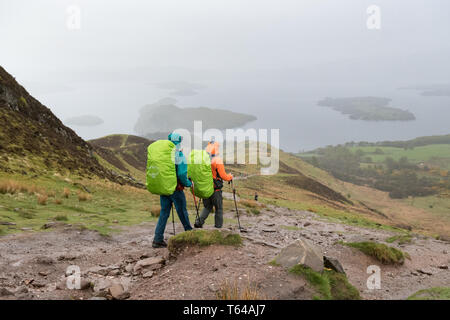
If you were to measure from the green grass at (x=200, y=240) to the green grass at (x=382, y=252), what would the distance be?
5231 mm

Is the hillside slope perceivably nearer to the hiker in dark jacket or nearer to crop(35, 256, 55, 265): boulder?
crop(35, 256, 55, 265): boulder

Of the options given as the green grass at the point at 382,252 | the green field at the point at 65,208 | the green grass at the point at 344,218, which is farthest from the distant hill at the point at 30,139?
the green grass at the point at 344,218

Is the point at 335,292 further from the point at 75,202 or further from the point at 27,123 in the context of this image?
the point at 27,123

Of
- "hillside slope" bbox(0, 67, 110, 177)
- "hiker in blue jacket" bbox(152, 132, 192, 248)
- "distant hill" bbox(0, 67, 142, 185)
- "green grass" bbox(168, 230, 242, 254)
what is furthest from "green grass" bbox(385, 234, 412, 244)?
"hillside slope" bbox(0, 67, 110, 177)

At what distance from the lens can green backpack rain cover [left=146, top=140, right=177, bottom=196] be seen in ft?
26.2

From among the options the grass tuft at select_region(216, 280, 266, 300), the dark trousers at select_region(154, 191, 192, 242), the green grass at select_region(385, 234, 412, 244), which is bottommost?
the green grass at select_region(385, 234, 412, 244)

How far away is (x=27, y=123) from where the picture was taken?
85.5 ft

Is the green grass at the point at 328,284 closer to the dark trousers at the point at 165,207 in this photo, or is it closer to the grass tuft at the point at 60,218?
the dark trousers at the point at 165,207

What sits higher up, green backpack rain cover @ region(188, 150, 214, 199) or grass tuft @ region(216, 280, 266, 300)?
green backpack rain cover @ region(188, 150, 214, 199)

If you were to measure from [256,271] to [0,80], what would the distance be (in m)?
31.4

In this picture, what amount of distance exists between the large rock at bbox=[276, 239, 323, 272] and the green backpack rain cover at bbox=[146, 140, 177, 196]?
3566 mm

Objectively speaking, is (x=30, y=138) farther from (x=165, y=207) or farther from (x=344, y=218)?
(x=344, y=218)

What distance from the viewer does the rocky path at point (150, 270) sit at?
5536 millimetres
